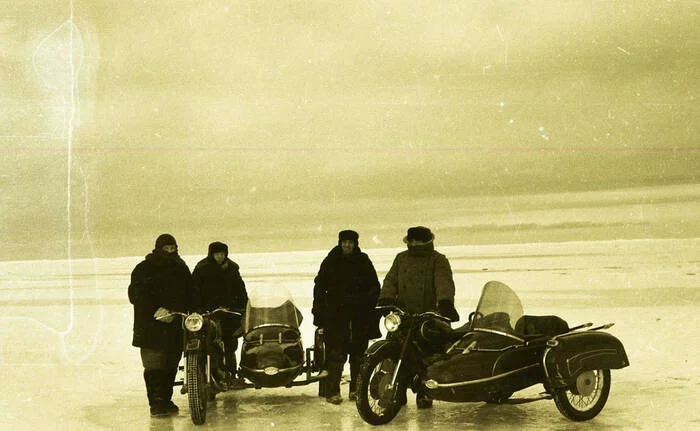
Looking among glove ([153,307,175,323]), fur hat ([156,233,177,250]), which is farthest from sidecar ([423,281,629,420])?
fur hat ([156,233,177,250])

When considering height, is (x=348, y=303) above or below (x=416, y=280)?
below

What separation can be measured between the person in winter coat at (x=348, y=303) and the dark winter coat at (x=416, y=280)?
0.64m

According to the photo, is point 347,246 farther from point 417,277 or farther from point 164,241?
point 164,241

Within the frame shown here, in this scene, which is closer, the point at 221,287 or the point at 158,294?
the point at 158,294

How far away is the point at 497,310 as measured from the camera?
7.99m

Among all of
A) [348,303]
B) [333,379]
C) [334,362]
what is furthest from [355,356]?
[348,303]

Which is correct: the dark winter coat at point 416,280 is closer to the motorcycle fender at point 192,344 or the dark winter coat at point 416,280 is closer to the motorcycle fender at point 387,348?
the motorcycle fender at point 387,348

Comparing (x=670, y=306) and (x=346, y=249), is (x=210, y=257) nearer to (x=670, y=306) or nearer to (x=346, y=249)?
(x=346, y=249)

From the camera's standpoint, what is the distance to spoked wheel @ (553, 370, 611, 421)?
25.2 ft

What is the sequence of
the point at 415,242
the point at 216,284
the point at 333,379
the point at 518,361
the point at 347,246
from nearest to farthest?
the point at 518,361 < the point at 415,242 < the point at 333,379 < the point at 347,246 < the point at 216,284

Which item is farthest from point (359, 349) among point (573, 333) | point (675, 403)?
point (675, 403)

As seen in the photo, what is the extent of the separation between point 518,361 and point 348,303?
78.6 inches

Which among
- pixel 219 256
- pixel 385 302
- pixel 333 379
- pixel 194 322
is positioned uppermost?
pixel 219 256

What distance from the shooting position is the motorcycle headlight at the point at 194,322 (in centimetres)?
786
